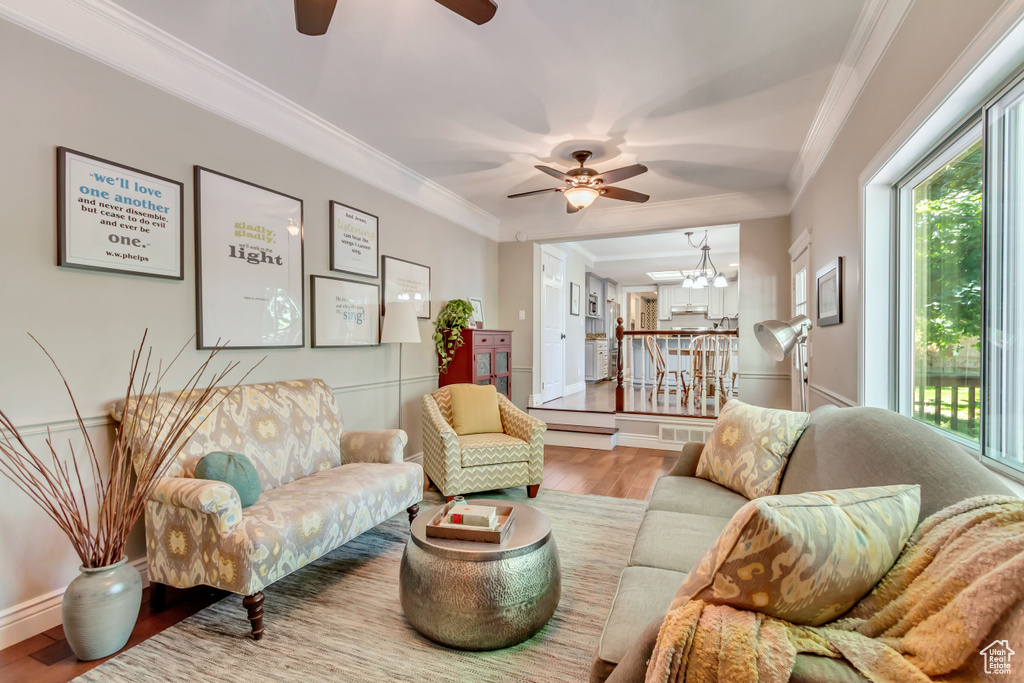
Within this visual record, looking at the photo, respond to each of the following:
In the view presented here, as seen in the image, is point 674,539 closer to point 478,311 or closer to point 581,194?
point 581,194

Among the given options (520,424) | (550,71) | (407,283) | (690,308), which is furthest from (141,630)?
(690,308)

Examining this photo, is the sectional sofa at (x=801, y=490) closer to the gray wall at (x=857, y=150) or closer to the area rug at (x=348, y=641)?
the area rug at (x=348, y=641)

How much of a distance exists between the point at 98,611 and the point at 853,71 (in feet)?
13.7

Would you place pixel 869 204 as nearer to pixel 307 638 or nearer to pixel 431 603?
pixel 431 603

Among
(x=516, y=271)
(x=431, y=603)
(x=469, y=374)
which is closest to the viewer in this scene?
(x=431, y=603)

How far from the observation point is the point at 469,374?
15.0 ft

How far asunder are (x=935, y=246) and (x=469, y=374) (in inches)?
135

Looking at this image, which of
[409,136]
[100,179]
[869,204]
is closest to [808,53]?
[869,204]

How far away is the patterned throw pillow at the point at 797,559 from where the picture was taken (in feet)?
2.70

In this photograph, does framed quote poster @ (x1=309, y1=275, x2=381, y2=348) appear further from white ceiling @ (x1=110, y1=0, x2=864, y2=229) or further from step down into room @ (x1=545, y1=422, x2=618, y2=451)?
step down into room @ (x1=545, y1=422, x2=618, y2=451)

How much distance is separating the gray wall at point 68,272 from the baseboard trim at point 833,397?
135 inches

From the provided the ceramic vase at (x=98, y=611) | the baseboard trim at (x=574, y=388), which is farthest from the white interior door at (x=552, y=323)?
the ceramic vase at (x=98, y=611)

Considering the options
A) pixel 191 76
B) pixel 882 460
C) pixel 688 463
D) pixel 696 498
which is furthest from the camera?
pixel 688 463

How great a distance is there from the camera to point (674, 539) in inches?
69.9
